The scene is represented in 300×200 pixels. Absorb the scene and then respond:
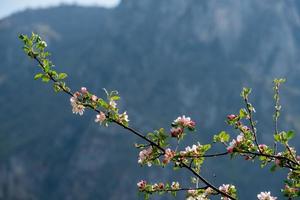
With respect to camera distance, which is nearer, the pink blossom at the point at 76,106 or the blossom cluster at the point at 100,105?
the blossom cluster at the point at 100,105

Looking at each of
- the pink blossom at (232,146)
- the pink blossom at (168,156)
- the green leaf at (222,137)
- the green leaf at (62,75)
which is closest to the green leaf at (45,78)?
Answer: the green leaf at (62,75)

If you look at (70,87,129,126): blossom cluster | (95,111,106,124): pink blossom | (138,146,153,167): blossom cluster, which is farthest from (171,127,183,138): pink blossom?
(95,111,106,124): pink blossom

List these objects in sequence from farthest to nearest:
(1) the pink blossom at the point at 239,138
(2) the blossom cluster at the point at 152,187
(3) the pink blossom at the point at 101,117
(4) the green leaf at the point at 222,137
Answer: (2) the blossom cluster at the point at 152,187 < (3) the pink blossom at the point at 101,117 < (4) the green leaf at the point at 222,137 < (1) the pink blossom at the point at 239,138

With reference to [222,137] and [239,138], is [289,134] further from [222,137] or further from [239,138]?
[222,137]

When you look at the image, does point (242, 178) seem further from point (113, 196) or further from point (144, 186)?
point (144, 186)

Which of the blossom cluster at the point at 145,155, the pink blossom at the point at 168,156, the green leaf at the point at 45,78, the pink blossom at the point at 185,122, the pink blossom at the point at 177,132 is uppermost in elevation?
the green leaf at the point at 45,78

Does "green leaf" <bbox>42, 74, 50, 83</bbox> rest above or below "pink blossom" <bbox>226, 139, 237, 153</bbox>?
above

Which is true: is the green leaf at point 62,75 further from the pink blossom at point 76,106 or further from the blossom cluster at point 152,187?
the blossom cluster at point 152,187

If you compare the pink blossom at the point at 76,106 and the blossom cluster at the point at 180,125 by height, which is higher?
the pink blossom at the point at 76,106

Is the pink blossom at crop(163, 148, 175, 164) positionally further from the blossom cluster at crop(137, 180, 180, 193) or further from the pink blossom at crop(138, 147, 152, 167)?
the blossom cluster at crop(137, 180, 180, 193)

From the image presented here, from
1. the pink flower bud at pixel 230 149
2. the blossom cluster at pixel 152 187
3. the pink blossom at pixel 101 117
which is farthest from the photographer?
the blossom cluster at pixel 152 187

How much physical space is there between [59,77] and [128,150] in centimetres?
18937

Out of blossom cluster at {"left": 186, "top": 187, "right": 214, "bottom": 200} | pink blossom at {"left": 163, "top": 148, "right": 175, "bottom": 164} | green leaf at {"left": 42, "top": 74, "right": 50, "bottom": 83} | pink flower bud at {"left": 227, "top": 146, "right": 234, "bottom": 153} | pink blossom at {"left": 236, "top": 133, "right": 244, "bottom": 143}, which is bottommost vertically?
blossom cluster at {"left": 186, "top": 187, "right": 214, "bottom": 200}

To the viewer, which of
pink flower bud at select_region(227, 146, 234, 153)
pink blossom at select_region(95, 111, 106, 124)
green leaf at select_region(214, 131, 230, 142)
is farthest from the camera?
pink blossom at select_region(95, 111, 106, 124)
